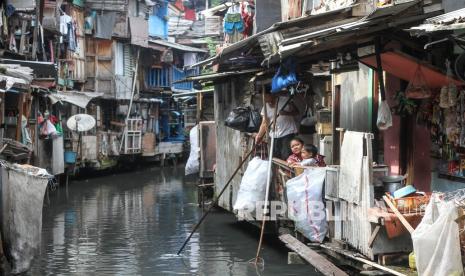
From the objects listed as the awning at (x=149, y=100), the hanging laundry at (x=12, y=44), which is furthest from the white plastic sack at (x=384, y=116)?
the awning at (x=149, y=100)

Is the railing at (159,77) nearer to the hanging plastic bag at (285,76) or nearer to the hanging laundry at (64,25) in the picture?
the hanging laundry at (64,25)

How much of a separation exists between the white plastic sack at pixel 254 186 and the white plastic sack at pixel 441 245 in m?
4.95

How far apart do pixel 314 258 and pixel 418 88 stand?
2.47m

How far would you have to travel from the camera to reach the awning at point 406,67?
823cm

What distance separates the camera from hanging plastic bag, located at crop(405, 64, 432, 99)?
8422mm

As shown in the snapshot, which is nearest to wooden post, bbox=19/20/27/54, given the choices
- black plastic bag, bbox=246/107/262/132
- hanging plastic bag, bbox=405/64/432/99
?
black plastic bag, bbox=246/107/262/132

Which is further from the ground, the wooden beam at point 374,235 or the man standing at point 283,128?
the man standing at point 283,128

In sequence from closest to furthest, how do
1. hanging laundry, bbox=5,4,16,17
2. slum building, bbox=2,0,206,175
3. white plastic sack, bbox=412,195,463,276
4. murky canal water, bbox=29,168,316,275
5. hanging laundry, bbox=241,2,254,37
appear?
white plastic sack, bbox=412,195,463,276, murky canal water, bbox=29,168,316,275, hanging laundry, bbox=241,2,254,37, hanging laundry, bbox=5,4,16,17, slum building, bbox=2,0,206,175

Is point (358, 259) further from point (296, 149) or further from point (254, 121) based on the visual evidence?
point (254, 121)

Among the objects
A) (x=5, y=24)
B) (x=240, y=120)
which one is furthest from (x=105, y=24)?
(x=240, y=120)

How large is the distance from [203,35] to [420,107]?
127ft

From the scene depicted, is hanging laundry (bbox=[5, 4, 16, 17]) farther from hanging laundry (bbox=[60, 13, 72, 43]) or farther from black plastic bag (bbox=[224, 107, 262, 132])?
black plastic bag (bbox=[224, 107, 262, 132])

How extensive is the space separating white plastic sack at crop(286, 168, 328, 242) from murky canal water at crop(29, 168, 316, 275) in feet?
2.79

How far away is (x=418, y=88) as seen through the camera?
27.7 feet
